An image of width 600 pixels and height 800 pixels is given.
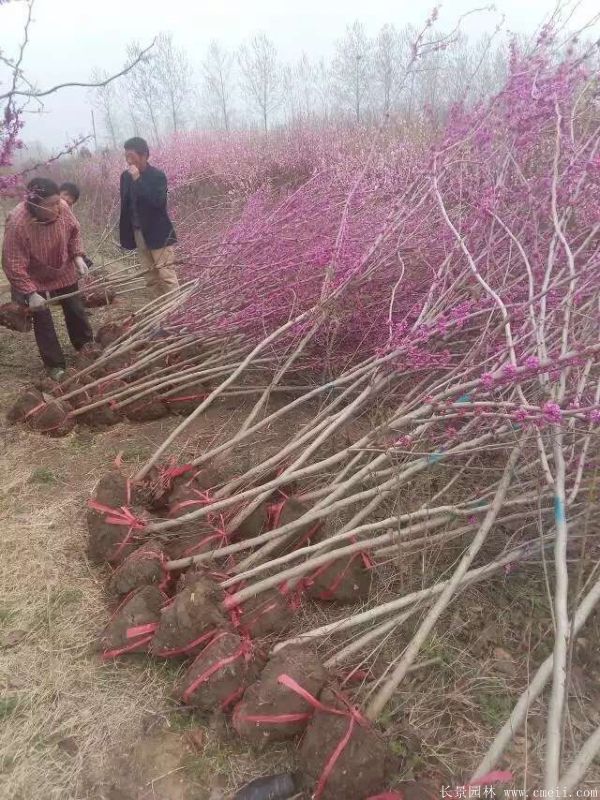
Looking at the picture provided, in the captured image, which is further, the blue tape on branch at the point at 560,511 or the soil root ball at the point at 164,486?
the soil root ball at the point at 164,486

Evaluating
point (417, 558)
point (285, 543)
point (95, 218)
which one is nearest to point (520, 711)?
point (417, 558)

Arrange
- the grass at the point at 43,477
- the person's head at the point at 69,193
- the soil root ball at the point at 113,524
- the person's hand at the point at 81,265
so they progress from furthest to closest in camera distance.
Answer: the person's head at the point at 69,193, the person's hand at the point at 81,265, the grass at the point at 43,477, the soil root ball at the point at 113,524

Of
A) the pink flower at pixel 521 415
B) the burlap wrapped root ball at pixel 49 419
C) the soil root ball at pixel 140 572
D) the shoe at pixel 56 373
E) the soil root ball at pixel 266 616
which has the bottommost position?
the soil root ball at pixel 266 616

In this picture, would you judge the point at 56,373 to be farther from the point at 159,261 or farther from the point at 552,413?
the point at 552,413

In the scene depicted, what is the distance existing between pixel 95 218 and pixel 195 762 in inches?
444

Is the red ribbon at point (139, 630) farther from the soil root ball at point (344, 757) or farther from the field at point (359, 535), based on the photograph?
the soil root ball at point (344, 757)

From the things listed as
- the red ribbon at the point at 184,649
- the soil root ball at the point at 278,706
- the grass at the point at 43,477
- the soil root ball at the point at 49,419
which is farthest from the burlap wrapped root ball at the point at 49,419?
the soil root ball at the point at 278,706

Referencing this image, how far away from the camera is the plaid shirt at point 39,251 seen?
11.9 feet

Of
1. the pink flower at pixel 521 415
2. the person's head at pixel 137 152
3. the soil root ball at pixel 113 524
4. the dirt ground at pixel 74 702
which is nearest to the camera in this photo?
the pink flower at pixel 521 415

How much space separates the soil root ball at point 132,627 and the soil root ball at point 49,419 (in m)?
1.62

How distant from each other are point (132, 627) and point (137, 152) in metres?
4.23

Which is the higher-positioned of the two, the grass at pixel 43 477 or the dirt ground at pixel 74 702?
the grass at pixel 43 477

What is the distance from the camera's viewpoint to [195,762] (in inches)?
67.6

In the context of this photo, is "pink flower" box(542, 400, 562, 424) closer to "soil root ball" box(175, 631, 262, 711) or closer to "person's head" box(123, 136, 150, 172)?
"soil root ball" box(175, 631, 262, 711)
